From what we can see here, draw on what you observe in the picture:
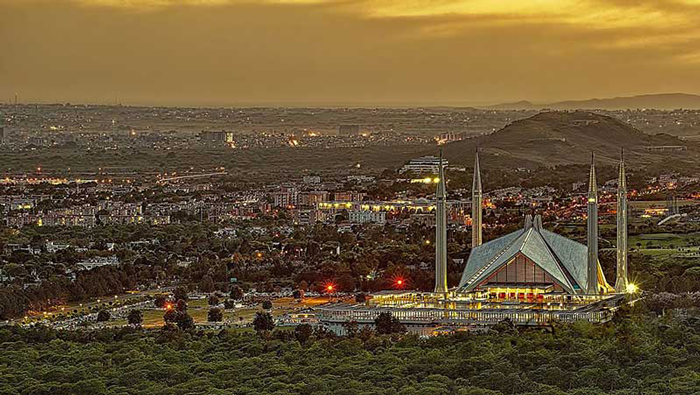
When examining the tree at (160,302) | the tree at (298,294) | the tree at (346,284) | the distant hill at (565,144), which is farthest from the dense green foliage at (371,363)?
the distant hill at (565,144)

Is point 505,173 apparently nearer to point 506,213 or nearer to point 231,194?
point 231,194

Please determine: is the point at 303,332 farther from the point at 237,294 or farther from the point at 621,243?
the point at 237,294

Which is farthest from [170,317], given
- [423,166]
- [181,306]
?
[423,166]

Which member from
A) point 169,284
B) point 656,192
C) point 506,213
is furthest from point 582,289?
point 656,192

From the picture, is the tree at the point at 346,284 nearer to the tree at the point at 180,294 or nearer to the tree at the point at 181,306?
the tree at the point at 180,294

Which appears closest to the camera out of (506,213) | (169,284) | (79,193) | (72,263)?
(169,284)

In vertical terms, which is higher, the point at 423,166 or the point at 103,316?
the point at 103,316
